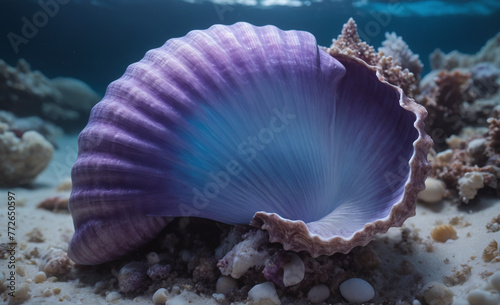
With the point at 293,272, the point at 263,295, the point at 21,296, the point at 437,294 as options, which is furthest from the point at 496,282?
the point at 21,296

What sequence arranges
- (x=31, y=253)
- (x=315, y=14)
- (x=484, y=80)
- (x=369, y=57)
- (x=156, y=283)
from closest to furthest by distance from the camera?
(x=156, y=283) → (x=31, y=253) → (x=369, y=57) → (x=484, y=80) → (x=315, y=14)

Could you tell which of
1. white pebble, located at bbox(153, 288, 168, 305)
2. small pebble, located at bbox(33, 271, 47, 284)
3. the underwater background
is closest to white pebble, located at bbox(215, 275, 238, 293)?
the underwater background

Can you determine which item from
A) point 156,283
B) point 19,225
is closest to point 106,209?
point 156,283

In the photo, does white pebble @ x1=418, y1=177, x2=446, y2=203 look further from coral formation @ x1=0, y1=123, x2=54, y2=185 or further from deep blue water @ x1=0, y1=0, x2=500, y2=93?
deep blue water @ x1=0, y1=0, x2=500, y2=93

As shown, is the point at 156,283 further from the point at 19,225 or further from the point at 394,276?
the point at 19,225

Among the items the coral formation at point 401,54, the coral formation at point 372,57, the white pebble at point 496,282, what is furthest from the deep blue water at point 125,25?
the white pebble at point 496,282
